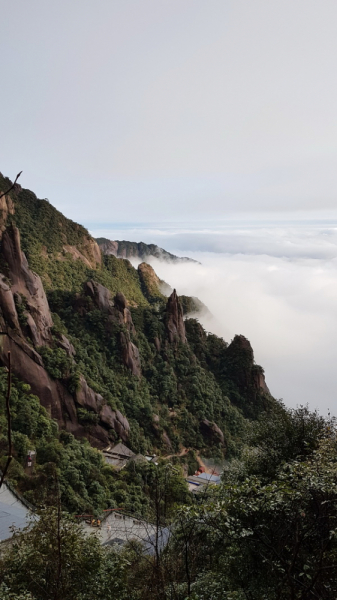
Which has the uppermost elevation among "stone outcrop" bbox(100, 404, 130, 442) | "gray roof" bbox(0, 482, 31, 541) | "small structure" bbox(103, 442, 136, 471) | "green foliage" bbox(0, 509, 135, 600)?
"green foliage" bbox(0, 509, 135, 600)

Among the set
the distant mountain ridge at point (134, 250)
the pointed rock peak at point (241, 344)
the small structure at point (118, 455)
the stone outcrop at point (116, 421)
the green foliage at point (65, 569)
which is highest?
the distant mountain ridge at point (134, 250)

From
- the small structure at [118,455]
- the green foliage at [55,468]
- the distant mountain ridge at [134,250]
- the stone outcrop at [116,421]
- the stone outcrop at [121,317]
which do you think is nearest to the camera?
the green foliage at [55,468]

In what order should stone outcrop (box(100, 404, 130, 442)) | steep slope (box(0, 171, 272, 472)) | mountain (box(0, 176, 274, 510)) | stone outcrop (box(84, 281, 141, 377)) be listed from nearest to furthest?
mountain (box(0, 176, 274, 510))
steep slope (box(0, 171, 272, 472))
stone outcrop (box(100, 404, 130, 442))
stone outcrop (box(84, 281, 141, 377))

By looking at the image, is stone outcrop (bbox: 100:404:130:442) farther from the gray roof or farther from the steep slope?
the gray roof

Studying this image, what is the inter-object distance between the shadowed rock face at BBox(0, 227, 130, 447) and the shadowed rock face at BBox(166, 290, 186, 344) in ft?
66.6

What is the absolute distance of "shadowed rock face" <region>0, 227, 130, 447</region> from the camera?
32.5 meters

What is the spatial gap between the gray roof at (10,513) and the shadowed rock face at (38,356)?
11.0 m

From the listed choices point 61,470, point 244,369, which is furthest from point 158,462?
point 244,369

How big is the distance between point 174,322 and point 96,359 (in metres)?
17.5

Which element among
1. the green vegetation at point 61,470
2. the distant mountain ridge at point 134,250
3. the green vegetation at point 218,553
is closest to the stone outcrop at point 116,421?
the green vegetation at point 61,470

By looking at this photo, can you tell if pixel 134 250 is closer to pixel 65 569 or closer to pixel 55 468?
pixel 55 468

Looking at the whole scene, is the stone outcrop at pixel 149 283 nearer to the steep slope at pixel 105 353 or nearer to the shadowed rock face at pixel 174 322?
the steep slope at pixel 105 353

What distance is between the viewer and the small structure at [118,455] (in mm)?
33844

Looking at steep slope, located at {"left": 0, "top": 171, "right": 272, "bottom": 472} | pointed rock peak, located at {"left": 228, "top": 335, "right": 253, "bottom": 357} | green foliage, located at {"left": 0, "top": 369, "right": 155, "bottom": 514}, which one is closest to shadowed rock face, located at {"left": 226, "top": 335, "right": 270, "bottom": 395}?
pointed rock peak, located at {"left": 228, "top": 335, "right": 253, "bottom": 357}
